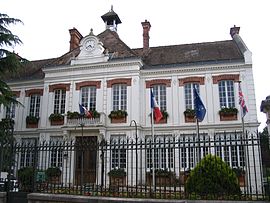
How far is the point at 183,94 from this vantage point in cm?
2048

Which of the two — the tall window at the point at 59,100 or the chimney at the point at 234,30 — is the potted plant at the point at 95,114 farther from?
the chimney at the point at 234,30

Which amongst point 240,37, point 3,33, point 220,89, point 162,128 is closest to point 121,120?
point 162,128

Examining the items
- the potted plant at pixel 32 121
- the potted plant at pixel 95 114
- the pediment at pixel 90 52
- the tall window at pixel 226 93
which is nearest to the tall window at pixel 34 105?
the potted plant at pixel 32 121

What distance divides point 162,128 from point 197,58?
5.71 meters

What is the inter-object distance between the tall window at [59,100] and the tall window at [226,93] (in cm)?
1133

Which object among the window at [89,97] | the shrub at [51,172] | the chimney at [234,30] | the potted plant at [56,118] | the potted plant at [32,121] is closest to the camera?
the shrub at [51,172]

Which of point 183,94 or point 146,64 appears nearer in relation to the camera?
point 183,94

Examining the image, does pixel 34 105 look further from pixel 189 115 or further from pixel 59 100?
pixel 189 115

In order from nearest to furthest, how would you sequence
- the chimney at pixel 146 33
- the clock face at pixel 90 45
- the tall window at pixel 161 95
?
the tall window at pixel 161 95
the clock face at pixel 90 45
the chimney at pixel 146 33

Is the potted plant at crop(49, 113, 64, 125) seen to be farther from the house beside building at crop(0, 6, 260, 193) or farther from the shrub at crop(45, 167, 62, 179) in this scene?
the shrub at crop(45, 167, 62, 179)

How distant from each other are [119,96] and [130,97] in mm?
865

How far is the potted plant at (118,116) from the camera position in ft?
67.1

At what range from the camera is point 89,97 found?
2173 centimetres

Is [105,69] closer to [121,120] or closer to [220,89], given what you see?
[121,120]
